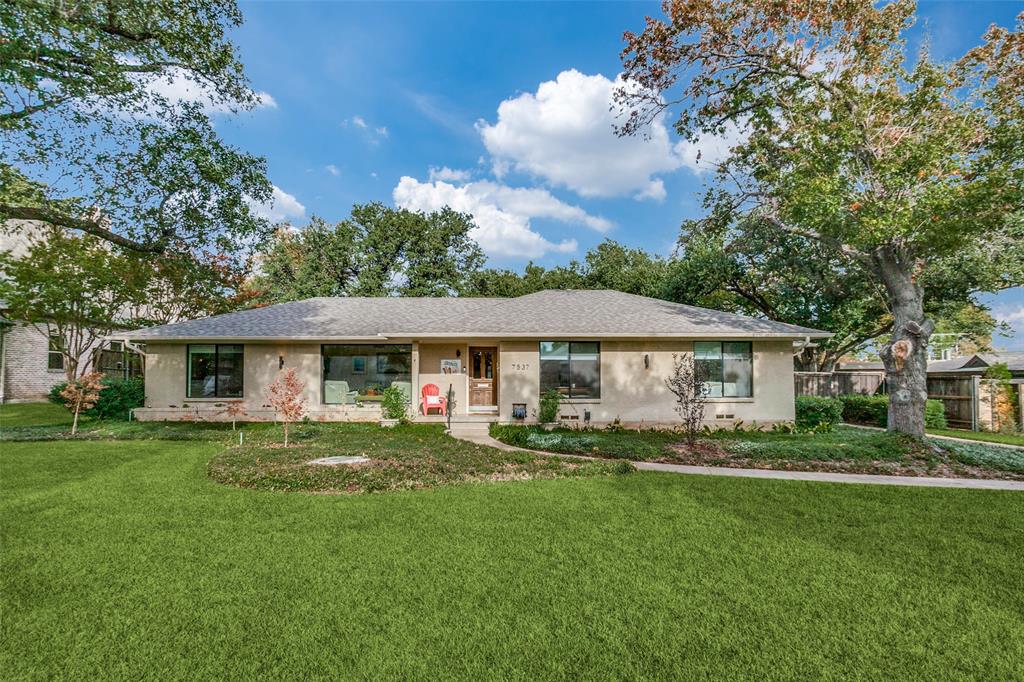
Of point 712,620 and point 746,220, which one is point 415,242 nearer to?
point 746,220

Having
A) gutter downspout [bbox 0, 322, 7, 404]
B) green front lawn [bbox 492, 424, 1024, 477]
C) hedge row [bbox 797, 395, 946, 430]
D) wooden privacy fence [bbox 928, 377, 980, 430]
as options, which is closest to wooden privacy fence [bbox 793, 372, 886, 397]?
hedge row [bbox 797, 395, 946, 430]

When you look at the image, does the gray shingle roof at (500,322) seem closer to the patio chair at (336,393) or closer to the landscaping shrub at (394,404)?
the patio chair at (336,393)

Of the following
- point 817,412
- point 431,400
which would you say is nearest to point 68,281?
point 431,400

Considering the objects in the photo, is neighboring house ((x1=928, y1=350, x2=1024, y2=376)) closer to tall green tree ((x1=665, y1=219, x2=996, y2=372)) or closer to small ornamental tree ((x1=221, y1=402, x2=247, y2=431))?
tall green tree ((x1=665, y1=219, x2=996, y2=372))

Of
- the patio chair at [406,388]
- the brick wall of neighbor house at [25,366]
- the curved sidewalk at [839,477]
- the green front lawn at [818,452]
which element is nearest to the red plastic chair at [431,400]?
the patio chair at [406,388]

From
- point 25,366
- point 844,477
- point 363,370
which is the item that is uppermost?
point 25,366

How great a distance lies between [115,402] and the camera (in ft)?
46.5

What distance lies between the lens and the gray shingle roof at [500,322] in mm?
12586

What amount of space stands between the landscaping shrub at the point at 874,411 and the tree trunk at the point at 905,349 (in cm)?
437

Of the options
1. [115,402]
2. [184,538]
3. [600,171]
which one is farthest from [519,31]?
[115,402]

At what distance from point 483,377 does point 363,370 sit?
376cm

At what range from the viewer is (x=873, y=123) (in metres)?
10.7

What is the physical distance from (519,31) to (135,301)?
663 inches

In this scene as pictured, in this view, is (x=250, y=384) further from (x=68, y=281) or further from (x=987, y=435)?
(x=987, y=435)
